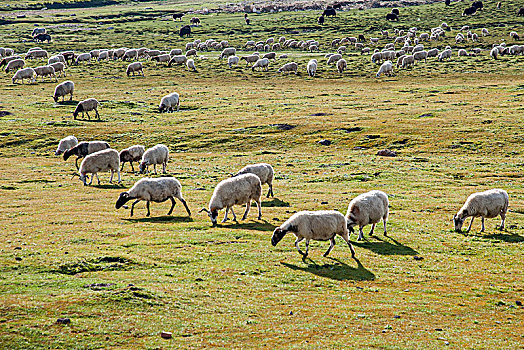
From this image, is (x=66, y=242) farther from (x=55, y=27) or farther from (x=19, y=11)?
(x=19, y=11)

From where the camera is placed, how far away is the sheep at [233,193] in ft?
72.9

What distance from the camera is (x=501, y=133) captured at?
44.5m

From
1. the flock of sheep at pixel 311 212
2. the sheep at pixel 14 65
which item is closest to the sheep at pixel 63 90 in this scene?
the sheep at pixel 14 65

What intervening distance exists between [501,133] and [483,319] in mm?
34480

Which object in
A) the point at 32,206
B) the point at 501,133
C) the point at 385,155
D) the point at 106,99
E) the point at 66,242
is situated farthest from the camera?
the point at 106,99

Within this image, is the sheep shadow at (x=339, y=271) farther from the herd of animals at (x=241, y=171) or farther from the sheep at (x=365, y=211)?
the sheep at (x=365, y=211)

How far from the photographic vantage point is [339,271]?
677 inches

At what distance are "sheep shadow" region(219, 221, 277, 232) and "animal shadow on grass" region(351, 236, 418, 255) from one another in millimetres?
3738

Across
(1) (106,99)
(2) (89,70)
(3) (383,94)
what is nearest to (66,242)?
(1) (106,99)

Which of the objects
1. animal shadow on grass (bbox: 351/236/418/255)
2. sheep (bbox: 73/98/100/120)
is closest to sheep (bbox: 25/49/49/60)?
sheep (bbox: 73/98/100/120)

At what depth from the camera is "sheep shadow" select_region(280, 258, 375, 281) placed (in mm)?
16766

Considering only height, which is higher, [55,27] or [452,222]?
[55,27]

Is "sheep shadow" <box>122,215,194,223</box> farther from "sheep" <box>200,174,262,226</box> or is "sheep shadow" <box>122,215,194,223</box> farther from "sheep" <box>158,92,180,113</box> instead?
"sheep" <box>158,92,180,113</box>

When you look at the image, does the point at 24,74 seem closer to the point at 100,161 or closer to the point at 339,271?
the point at 100,161
